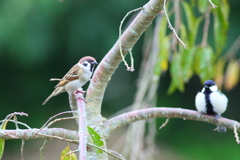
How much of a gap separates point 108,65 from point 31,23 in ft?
14.4

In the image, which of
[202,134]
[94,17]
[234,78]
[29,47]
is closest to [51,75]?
[29,47]

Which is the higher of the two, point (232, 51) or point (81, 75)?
point (232, 51)

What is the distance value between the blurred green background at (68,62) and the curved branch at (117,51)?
412cm

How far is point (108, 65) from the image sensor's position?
5.93ft

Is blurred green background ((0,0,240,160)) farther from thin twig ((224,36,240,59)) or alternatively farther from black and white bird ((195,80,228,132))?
black and white bird ((195,80,228,132))

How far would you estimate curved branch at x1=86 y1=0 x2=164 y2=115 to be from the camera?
164 cm

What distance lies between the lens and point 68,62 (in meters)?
6.88

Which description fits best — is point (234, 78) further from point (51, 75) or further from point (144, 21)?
point (51, 75)

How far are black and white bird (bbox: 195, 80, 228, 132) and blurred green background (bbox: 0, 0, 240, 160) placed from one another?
3.15m

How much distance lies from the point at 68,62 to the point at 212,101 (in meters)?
4.26

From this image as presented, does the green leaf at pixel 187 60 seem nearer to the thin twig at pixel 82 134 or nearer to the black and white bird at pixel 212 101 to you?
the black and white bird at pixel 212 101

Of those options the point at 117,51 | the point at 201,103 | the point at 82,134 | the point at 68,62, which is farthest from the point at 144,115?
the point at 68,62

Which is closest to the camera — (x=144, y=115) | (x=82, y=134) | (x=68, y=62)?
(x=82, y=134)

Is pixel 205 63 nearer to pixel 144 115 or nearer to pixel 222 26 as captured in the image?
pixel 222 26
